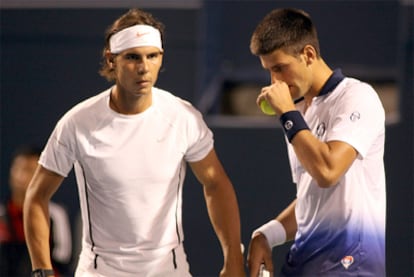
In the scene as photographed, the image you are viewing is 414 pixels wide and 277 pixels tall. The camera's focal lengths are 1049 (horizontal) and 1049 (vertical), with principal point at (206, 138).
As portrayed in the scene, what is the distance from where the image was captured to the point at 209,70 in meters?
8.26

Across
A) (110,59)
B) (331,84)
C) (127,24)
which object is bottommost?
(331,84)

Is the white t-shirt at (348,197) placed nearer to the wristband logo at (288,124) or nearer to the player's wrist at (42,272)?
the wristband logo at (288,124)

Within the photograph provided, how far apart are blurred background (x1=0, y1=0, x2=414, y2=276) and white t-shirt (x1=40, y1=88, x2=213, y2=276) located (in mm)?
3100

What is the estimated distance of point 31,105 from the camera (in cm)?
825

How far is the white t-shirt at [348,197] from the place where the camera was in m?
4.18

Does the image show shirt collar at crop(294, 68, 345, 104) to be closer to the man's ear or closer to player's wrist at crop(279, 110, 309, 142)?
player's wrist at crop(279, 110, 309, 142)

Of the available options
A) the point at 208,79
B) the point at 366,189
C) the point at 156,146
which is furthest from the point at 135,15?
the point at 208,79

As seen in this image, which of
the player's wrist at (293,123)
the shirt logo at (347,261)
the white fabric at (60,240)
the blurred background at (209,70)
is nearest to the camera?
the player's wrist at (293,123)

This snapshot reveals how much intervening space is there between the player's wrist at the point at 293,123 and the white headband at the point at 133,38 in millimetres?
751

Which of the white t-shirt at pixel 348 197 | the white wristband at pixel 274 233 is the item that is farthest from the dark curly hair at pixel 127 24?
the white wristband at pixel 274 233

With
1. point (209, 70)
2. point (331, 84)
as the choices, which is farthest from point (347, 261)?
point (209, 70)

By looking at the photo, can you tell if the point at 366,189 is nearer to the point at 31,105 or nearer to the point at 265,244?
the point at 265,244

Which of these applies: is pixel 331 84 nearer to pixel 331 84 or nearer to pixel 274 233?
pixel 331 84

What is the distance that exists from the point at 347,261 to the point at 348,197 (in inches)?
10.6
